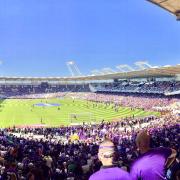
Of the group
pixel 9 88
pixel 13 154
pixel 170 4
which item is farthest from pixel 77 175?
pixel 9 88

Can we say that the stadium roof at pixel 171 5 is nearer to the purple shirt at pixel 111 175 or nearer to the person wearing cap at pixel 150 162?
the person wearing cap at pixel 150 162

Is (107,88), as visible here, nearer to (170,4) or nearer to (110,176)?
(170,4)

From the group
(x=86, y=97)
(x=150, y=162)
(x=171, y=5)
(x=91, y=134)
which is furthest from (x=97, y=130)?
(x=86, y=97)

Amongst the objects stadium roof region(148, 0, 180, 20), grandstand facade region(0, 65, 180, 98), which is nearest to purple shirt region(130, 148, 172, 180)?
stadium roof region(148, 0, 180, 20)

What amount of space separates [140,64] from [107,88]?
1405 centimetres

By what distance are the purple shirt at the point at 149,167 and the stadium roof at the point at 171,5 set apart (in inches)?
501

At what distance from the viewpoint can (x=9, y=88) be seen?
15512 cm

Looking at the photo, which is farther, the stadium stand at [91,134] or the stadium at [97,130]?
the stadium stand at [91,134]

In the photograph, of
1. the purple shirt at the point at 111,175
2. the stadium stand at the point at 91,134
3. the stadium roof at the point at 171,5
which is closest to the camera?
the purple shirt at the point at 111,175

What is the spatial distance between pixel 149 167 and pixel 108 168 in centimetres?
72

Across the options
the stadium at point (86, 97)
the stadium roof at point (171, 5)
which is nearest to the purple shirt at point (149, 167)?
the stadium roof at point (171, 5)

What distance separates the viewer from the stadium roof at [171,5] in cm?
1645

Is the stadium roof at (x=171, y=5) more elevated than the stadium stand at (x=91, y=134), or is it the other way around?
the stadium roof at (x=171, y=5)

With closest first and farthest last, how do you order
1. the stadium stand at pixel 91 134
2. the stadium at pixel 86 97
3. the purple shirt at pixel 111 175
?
the purple shirt at pixel 111 175 < the stadium stand at pixel 91 134 < the stadium at pixel 86 97
